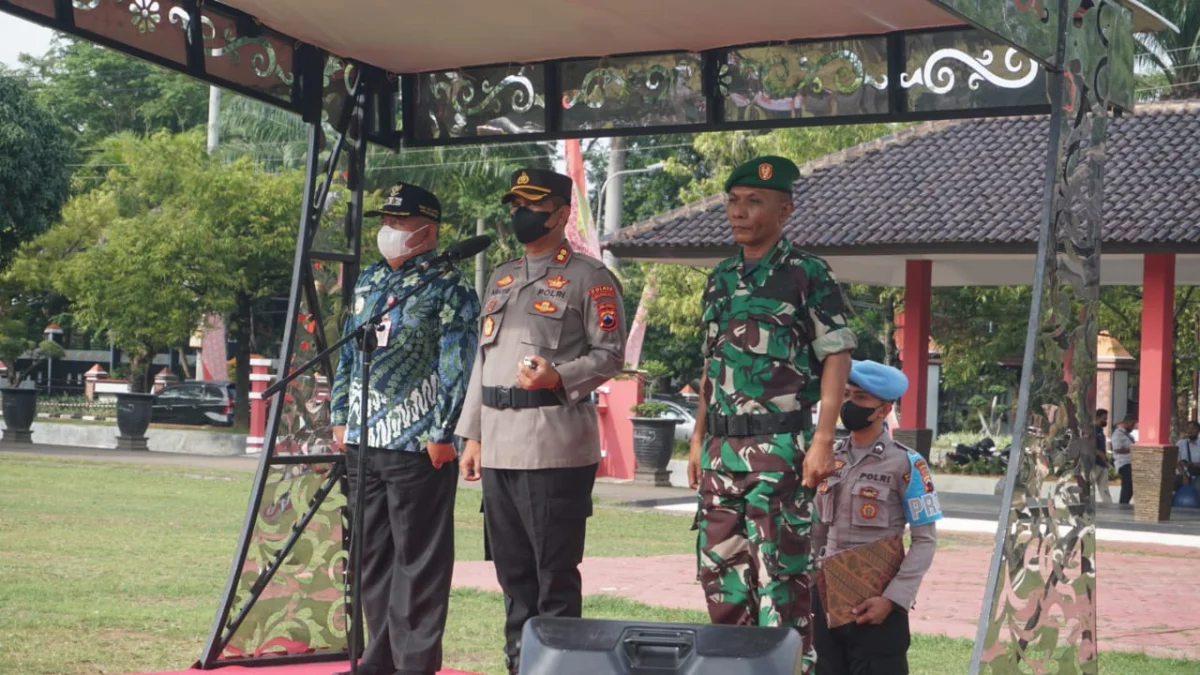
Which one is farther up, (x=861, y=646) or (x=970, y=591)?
(x=861, y=646)

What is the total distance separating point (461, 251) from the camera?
582cm

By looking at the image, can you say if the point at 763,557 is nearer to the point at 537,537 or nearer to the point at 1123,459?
the point at 537,537

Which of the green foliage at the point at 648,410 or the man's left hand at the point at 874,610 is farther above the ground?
the man's left hand at the point at 874,610

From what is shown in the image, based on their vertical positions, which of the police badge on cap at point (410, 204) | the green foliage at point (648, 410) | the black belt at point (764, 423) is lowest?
the green foliage at point (648, 410)

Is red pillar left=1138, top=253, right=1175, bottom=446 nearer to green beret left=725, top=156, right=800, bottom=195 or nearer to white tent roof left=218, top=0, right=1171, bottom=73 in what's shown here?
white tent roof left=218, top=0, right=1171, bottom=73

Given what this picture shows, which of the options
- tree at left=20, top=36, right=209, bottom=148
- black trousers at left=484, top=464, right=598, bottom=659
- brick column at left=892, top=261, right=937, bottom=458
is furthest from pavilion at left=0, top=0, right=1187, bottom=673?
tree at left=20, top=36, right=209, bottom=148

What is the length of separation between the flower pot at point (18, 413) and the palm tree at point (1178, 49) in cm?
2614

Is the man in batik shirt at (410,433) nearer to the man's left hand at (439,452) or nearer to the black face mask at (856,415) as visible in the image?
the man's left hand at (439,452)

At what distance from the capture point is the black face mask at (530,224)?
18.6 feet

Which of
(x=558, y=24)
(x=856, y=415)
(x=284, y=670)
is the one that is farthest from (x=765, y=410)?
(x=284, y=670)

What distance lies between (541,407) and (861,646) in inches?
55.0

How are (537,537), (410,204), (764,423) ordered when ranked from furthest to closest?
(410,204)
(537,537)
(764,423)

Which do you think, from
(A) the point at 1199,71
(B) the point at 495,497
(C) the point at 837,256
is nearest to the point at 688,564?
(B) the point at 495,497

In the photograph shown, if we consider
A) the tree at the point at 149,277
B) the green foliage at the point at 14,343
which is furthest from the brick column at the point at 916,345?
the green foliage at the point at 14,343
